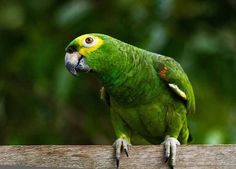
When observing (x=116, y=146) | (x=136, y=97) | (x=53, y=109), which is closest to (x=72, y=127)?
(x=53, y=109)

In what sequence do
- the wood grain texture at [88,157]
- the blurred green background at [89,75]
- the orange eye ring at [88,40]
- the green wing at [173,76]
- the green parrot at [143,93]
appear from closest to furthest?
1. the wood grain texture at [88,157]
2. the orange eye ring at [88,40]
3. the green parrot at [143,93]
4. the green wing at [173,76]
5. the blurred green background at [89,75]

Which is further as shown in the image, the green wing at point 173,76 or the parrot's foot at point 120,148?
the green wing at point 173,76

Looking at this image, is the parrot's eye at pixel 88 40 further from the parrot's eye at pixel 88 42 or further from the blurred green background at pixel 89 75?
the blurred green background at pixel 89 75

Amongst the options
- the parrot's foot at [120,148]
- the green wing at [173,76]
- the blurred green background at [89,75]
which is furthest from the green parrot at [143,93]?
the blurred green background at [89,75]

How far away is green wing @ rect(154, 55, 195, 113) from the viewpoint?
2844mm

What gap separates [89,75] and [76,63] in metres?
1.33

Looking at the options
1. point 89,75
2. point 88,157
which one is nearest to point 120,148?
point 88,157

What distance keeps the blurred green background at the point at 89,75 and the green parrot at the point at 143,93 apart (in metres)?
0.34

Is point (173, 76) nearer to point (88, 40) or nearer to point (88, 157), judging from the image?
point (88, 40)

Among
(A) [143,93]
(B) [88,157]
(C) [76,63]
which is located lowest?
(B) [88,157]

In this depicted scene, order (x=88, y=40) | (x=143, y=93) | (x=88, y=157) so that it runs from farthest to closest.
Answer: (x=143, y=93) → (x=88, y=40) → (x=88, y=157)

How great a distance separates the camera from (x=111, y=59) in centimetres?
262

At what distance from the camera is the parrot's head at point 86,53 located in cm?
252

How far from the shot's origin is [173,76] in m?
2.84
